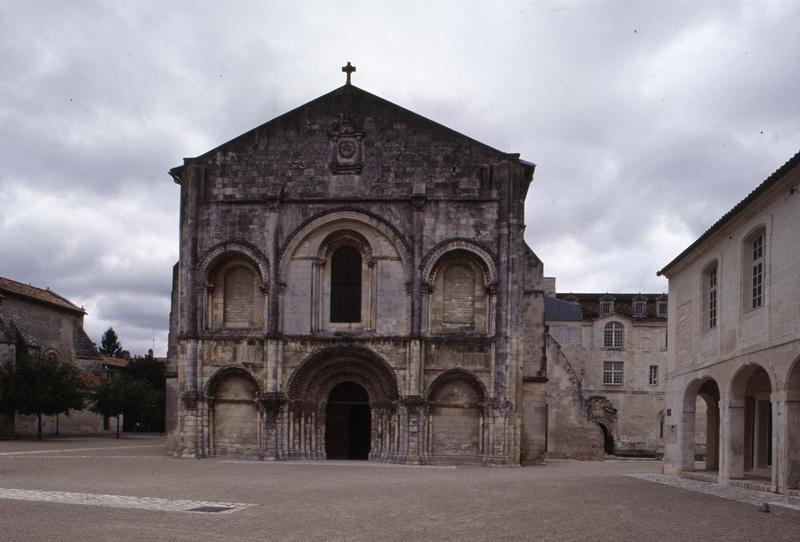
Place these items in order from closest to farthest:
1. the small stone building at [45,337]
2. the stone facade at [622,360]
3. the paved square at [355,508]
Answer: the paved square at [355,508] → the small stone building at [45,337] → the stone facade at [622,360]

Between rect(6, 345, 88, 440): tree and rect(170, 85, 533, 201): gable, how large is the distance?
17652mm

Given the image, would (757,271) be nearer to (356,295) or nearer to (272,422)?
(356,295)

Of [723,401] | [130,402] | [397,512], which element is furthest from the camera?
[130,402]

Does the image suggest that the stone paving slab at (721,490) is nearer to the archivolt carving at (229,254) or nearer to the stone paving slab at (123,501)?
the stone paving slab at (123,501)

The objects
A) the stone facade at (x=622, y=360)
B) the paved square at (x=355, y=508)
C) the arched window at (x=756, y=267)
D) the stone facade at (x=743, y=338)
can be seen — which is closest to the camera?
the paved square at (x=355, y=508)

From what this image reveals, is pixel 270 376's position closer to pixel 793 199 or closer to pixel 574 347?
pixel 793 199

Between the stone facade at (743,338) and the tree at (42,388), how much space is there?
96.8ft

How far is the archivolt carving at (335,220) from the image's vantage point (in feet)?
90.2

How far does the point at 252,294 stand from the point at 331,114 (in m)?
6.78

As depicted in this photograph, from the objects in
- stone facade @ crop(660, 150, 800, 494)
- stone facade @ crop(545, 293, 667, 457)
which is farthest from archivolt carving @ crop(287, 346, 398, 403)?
stone facade @ crop(545, 293, 667, 457)

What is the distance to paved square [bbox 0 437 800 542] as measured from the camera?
36.1 ft

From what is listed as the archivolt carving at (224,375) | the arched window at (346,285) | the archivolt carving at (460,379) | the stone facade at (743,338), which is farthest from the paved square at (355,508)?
the arched window at (346,285)

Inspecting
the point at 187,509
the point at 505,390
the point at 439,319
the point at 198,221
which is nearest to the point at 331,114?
the point at 198,221

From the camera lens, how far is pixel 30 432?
4419 cm
